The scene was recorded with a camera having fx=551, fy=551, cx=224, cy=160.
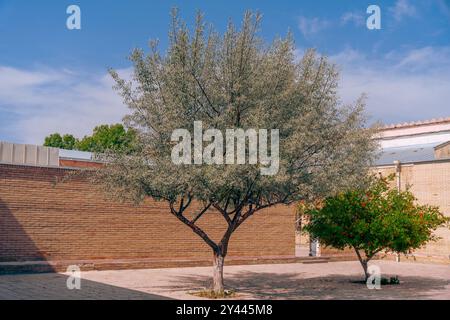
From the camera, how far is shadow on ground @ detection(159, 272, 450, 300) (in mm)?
15664

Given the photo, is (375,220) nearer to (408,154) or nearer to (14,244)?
(14,244)

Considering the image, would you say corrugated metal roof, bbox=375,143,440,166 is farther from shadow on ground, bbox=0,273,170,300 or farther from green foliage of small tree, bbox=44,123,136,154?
green foliage of small tree, bbox=44,123,136,154

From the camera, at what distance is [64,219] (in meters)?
20.5

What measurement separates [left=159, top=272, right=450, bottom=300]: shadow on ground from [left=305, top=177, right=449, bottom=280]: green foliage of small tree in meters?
1.45

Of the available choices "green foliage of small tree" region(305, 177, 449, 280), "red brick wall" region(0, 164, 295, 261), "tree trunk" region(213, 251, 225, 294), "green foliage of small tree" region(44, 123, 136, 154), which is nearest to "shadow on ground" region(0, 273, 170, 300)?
"tree trunk" region(213, 251, 225, 294)

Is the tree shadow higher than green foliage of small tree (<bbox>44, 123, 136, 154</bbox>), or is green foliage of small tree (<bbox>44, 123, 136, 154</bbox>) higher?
green foliage of small tree (<bbox>44, 123, 136, 154</bbox>)

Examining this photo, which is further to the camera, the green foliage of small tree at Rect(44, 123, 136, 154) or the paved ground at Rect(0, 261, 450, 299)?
the green foliage of small tree at Rect(44, 123, 136, 154)

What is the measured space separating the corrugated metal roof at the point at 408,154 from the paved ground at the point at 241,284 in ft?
29.8

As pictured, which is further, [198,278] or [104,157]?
[198,278]

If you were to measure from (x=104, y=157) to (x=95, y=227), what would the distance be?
814 cm

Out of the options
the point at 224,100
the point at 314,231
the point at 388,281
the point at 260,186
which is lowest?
the point at 388,281
